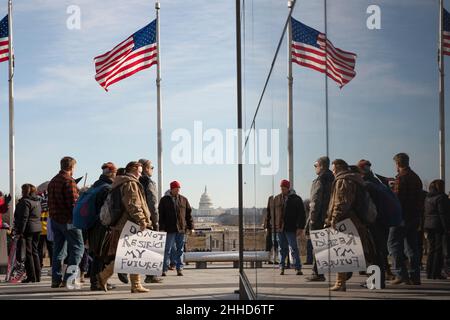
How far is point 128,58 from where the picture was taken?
2150 centimetres

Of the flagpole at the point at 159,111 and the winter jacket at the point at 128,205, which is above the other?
the flagpole at the point at 159,111

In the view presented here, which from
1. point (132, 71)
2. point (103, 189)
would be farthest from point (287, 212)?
point (132, 71)

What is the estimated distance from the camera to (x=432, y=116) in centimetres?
156

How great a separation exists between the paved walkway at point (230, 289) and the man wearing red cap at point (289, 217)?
0.36ft

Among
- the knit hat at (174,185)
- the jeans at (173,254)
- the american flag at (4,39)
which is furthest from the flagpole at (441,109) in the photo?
the american flag at (4,39)

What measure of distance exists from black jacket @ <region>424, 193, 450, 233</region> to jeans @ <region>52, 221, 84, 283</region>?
31.3 feet

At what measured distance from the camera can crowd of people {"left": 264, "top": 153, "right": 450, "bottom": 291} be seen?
162 centimetres

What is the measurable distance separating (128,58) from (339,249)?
19.5m

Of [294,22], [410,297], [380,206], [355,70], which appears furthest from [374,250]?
[294,22]

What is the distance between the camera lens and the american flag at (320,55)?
7.55 ft

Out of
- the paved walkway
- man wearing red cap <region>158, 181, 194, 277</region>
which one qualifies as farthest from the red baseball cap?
the paved walkway

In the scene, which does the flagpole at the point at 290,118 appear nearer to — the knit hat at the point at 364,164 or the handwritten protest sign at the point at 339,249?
the handwritten protest sign at the point at 339,249

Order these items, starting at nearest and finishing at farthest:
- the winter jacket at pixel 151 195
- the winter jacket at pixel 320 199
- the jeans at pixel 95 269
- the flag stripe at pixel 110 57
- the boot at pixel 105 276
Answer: the winter jacket at pixel 320 199, the boot at pixel 105 276, the jeans at pixel 95 269, the winter jacket at pixel 151 195, the flag stripe at pixel 110 57
